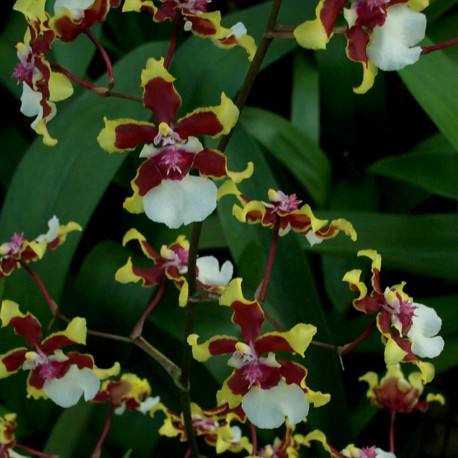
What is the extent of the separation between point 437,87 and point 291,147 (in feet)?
1.00

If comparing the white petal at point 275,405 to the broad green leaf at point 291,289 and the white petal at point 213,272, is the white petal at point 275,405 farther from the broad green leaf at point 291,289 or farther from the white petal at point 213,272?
the broad green leaf at point 291,289

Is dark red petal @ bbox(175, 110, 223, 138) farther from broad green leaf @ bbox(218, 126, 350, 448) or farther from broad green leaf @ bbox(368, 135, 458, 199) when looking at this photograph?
broad green leaf @ bbox(368, 135, 458, 199)

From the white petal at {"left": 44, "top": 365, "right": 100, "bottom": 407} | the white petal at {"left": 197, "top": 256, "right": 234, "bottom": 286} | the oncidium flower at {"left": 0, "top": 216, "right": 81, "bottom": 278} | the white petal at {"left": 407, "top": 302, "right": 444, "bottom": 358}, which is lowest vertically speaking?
the white petal at {"left": 44, "top": 365, "right": 100, "bottom": 407}

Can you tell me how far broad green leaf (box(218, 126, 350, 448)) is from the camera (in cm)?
109

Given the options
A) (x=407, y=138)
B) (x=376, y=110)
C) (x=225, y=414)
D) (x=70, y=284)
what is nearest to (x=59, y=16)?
(x=225, y=414)

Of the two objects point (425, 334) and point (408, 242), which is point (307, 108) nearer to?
point (408, 242)

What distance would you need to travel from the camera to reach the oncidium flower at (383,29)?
0.59m

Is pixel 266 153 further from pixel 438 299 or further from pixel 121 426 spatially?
pixel 121 426

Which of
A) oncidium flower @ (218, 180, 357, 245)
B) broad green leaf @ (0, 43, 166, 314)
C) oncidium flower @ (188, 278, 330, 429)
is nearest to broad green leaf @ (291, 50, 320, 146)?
broad green leaf @ (0, 43, 166, 314)

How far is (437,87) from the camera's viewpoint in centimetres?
121

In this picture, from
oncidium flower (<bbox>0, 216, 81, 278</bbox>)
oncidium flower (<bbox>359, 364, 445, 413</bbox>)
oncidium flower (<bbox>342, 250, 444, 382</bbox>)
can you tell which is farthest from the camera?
oncidium flower (<bbox>359, 364, 445, 413</bbox>)

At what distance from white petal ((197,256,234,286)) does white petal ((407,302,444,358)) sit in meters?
0.23

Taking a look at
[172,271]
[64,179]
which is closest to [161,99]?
[172,271]

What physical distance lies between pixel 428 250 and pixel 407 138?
0.50 m
